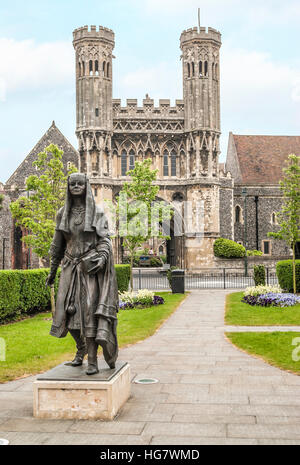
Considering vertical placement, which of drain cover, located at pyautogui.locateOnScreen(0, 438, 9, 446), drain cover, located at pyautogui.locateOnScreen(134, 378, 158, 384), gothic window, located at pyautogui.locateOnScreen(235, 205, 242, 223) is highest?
gothic window, located at pyautogui.locateOnScreen(235, 205, 242, 223)

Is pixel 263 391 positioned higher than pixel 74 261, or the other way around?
pixel 74 261

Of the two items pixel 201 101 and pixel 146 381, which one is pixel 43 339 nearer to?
pixel 146 381

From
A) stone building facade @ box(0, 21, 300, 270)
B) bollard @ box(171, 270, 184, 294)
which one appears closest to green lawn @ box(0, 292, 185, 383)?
bollard @ box(171, 270, 184, 294)

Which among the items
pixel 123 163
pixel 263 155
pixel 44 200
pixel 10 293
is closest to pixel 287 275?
pixel 44 200

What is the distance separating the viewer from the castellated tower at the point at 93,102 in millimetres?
37969

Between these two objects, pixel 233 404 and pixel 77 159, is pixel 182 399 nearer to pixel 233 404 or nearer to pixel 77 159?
pixel 233 404

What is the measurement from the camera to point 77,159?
137ft

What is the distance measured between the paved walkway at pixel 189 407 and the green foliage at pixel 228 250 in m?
28.2

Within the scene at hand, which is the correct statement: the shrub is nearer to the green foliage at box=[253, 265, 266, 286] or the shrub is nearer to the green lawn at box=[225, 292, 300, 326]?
the green lawn at box=[225, 292, 300, 326]

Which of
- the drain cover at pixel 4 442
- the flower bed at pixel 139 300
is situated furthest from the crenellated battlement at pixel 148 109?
the drain cover at pixel 4 442

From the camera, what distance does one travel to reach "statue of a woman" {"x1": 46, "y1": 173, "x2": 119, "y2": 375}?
5898 millimetres

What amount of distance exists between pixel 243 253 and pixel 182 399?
32.1m

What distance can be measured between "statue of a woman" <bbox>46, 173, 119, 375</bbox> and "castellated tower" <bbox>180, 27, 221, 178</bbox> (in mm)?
32880
